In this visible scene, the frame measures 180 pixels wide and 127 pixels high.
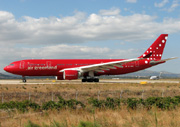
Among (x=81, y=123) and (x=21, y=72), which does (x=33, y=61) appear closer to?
(x=21, y=72)

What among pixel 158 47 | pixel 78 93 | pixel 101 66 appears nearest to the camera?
pixel 78 93

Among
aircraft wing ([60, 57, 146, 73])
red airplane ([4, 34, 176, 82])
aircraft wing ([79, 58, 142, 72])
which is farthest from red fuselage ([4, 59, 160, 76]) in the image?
aircraft wing ([79, 58, 142, 72])

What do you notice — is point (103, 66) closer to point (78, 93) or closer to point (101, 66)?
point (101, 66)

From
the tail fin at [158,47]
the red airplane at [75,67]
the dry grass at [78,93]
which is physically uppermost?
the tail fin at [158,47]

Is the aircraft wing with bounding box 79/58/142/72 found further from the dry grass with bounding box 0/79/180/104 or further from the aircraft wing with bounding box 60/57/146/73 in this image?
the dry grass with bounding box 0/79/180/104

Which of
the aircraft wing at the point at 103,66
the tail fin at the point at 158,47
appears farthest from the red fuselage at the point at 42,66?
the tail fin at the point at 158,47

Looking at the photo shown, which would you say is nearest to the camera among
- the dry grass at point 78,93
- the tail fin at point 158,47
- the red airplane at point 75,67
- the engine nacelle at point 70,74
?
the dry grass at point 78,93

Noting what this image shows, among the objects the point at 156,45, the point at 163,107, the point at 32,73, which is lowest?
the point at 163,107

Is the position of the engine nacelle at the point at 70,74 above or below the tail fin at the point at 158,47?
below

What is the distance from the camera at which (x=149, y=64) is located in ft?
140

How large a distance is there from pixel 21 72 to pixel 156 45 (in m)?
25.7

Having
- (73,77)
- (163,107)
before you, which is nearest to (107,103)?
(163,107)

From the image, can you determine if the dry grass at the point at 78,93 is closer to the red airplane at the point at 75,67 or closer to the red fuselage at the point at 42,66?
the red airplane at the point at 75,67

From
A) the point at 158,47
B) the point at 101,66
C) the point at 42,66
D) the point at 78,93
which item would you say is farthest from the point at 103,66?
the point at 78,93
